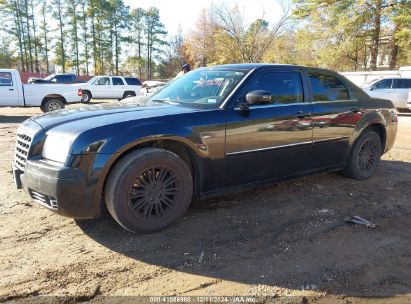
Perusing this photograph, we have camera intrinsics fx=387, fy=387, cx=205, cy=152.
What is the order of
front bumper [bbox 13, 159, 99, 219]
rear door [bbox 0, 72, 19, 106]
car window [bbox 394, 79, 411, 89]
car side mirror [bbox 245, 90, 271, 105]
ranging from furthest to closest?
car window [bbox 394, 79, 411, 89]
rear door [bbox 0, 72, 19, 106]
car side mirror [bbox 245, 90, 271, 105]
front bumper [bbox 13, 159, 99, 219]

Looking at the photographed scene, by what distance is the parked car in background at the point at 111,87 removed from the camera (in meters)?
23.3

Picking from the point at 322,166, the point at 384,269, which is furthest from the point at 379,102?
the point at 384,269

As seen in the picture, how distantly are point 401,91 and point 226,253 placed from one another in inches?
682

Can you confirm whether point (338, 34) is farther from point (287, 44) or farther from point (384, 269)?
point (384, 269)

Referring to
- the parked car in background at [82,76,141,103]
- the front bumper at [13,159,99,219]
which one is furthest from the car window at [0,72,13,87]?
the front bumper at [13,159,99,219]

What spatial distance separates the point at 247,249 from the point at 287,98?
2012 mm

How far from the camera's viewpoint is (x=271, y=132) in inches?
170

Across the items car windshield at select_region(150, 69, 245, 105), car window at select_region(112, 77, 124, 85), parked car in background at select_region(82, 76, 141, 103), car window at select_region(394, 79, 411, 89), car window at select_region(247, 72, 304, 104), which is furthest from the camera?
car window at select_region(112, 77, 124, 85)

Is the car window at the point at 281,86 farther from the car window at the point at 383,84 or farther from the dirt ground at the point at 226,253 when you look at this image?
the car window at the point at 383,84

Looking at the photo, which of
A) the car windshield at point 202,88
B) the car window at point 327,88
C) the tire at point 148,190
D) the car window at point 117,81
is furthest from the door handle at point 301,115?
the car window at point 117,81

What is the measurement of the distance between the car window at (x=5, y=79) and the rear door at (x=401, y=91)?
16.4 m

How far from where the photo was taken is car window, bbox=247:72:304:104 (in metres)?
4.38

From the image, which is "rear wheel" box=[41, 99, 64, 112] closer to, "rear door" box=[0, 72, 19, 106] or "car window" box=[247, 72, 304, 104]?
"rear door" box=[0, 72, 19, 106]

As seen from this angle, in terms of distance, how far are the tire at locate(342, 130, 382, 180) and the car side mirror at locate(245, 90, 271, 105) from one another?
2.12 metres
